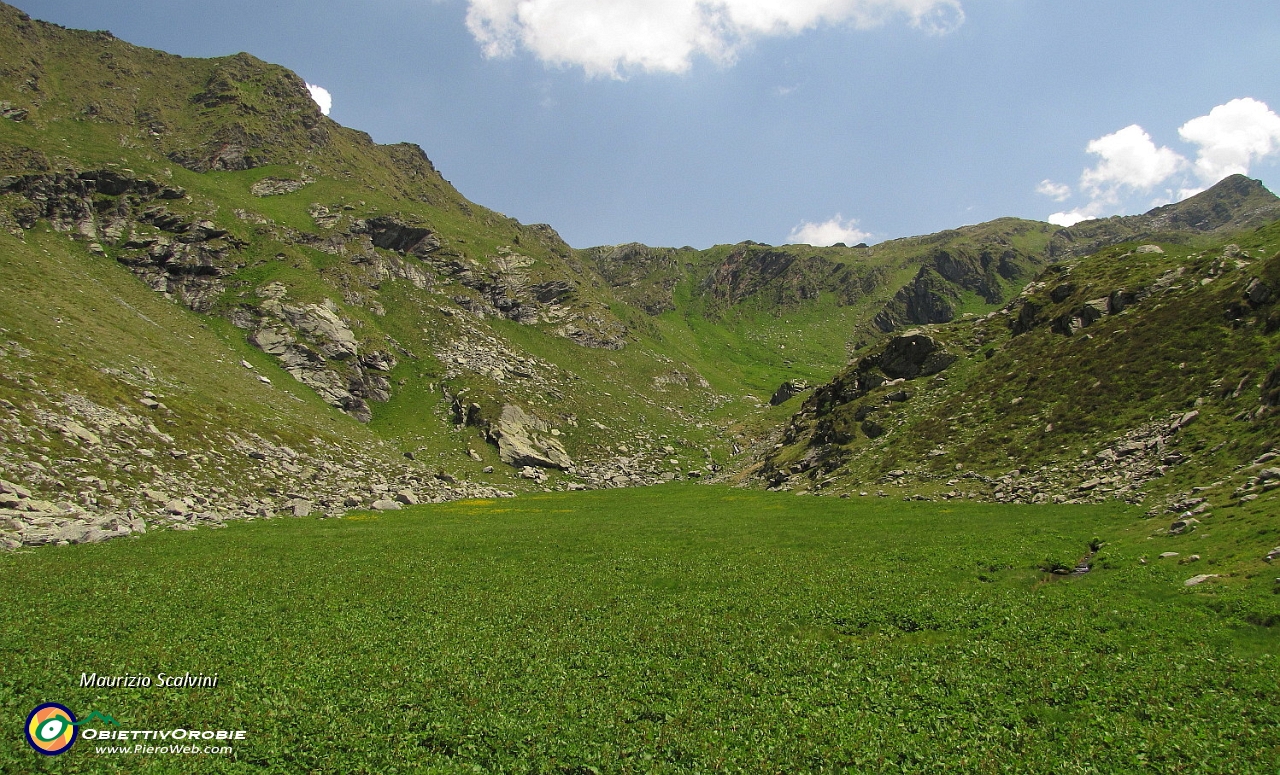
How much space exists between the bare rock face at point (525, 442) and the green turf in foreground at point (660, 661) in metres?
65.2

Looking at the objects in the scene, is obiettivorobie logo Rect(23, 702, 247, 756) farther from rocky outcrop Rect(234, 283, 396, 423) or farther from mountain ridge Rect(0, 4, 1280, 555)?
rocky outcrop Rect(234, 283, 396, 423)

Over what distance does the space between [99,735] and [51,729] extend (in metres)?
1.01

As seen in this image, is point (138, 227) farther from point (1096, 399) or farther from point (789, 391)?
point (789, 391)

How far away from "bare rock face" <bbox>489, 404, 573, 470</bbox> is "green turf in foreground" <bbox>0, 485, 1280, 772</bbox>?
214ft

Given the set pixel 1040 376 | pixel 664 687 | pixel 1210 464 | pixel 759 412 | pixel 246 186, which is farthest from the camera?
pixel 759 412

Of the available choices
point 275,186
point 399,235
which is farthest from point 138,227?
point 399,235

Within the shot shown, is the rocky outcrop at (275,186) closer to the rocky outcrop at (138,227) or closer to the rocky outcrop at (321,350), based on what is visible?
the rocky outcrop at (138,227)

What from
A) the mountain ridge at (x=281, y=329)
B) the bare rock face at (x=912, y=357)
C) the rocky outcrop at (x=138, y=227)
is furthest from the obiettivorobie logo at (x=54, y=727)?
the rocky outcrop at (x=138, y=227)

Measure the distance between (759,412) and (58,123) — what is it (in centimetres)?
19577

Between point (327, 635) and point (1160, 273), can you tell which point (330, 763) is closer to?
point (327, 635)

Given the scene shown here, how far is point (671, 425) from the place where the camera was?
14188 centimetres

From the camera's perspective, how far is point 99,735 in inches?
450

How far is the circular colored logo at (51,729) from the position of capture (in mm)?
10766

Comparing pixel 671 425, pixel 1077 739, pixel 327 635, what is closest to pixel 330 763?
pixel 327 635
